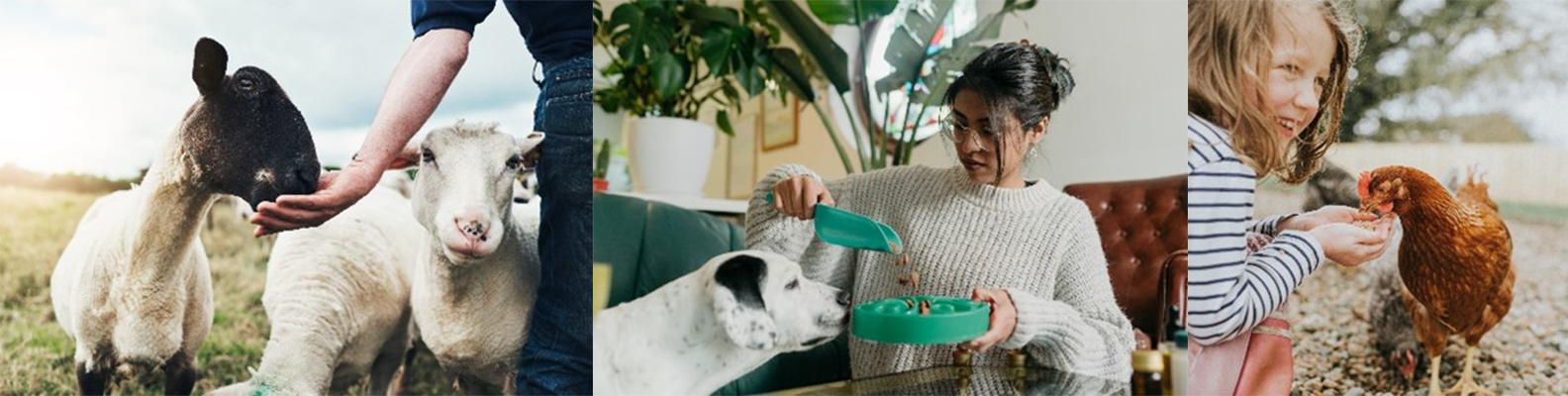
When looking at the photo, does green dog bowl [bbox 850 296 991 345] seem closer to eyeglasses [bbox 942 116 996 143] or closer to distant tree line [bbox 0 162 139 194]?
eyeglasses [bbox 942 116 996 143]

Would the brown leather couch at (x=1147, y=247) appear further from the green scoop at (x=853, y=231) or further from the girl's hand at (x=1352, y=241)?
the green scoop at (x=853, y=231)

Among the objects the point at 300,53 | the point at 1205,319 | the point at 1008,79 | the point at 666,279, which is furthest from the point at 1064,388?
the point at 300,53

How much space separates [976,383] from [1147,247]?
456 millimetres

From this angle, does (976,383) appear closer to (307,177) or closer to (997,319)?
(997,319)

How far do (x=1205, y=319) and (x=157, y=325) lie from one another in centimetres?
174

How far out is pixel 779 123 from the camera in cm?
217

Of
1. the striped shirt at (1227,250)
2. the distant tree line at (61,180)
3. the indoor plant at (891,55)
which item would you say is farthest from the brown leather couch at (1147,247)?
the distant tree line at (61,180)

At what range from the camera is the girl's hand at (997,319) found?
1.64 m

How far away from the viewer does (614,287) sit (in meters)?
1.85

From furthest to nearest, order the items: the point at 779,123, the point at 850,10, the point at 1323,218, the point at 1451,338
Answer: the point at 779,123, the point at 850,10, the point at 1323,218, the point at 1451,338

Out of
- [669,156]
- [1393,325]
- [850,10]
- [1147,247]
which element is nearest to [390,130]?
[669,156]

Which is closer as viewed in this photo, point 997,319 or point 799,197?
point 997,319

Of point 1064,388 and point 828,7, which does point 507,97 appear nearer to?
point 828,7

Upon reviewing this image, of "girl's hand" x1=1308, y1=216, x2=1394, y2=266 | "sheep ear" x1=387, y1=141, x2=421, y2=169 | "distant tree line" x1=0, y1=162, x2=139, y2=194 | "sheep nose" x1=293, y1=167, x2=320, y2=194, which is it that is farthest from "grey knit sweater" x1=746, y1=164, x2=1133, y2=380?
"distant tree line" x1=0, y1=162, x2=139, y2=194
